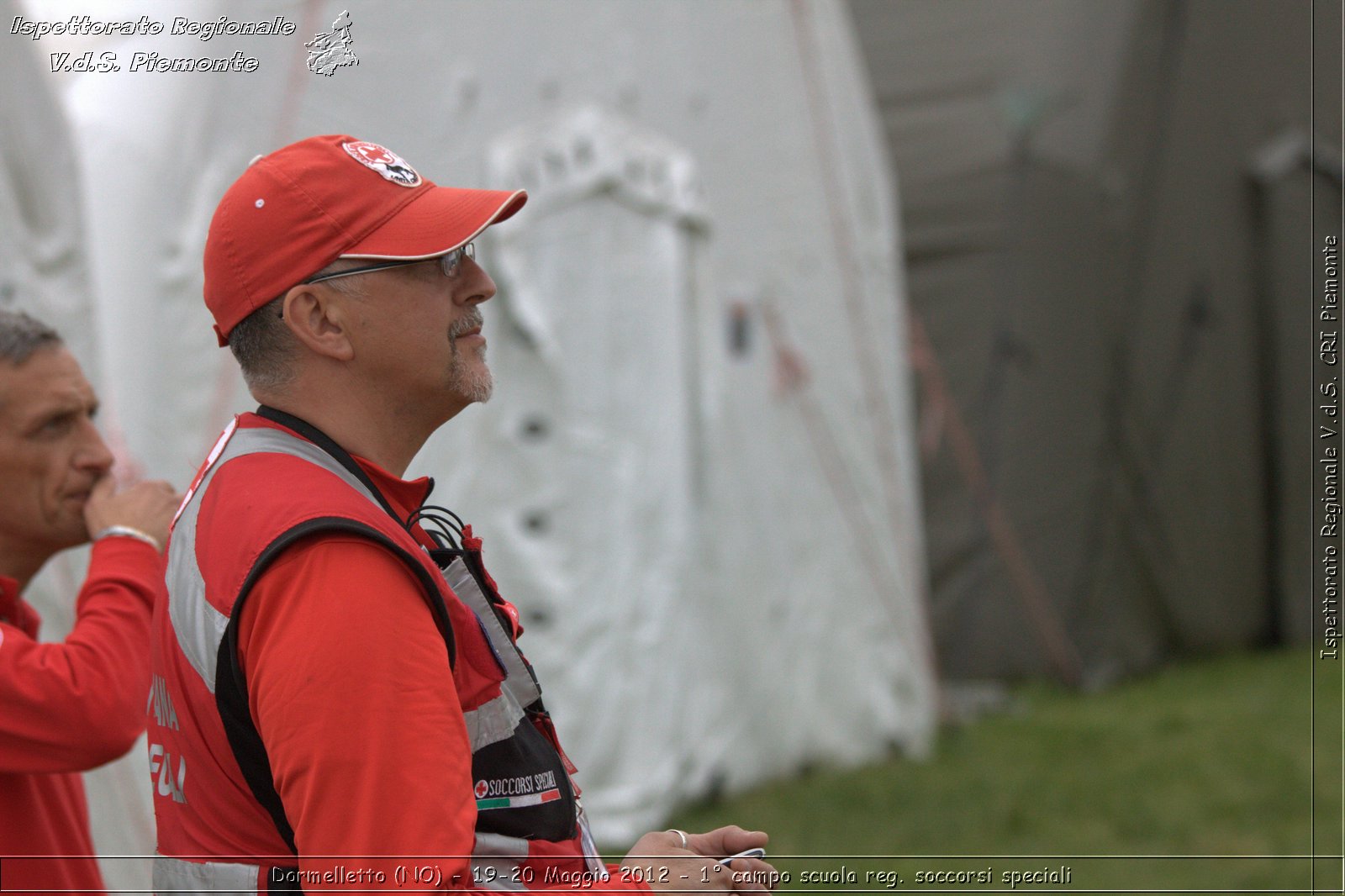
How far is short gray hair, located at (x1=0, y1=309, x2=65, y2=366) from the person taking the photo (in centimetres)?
181

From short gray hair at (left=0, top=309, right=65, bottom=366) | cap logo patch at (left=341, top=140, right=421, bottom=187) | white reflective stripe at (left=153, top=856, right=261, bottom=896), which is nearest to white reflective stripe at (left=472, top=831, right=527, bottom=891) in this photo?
white reflective stripe at (left=153, top=856, right=261, bottom=896)

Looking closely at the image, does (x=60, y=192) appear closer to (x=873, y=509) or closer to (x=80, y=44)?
(x=80, y=44)

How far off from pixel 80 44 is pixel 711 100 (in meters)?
2.62

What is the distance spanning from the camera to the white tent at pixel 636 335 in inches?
133

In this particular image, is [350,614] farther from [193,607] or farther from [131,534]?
[131,534]

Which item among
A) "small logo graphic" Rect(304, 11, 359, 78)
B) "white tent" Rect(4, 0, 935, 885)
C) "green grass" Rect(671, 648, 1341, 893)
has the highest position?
"small logo graphic" Rect(304, 11, 359, 78)

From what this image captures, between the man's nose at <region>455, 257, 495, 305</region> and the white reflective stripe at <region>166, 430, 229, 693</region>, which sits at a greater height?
the man's nose at <region>455, 257, 495, 305</region>

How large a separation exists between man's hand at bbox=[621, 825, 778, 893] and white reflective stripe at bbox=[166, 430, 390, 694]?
446 mm

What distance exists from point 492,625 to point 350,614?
239mm

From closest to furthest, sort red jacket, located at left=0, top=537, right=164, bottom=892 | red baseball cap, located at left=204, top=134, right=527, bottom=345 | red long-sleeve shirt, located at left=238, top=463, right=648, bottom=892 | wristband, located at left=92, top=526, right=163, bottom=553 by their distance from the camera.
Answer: red long-sleeve shirt, located at left=238, top=463, right=648, bottom=892 → red baseball cap, located at left=204, top=134, right=527, bottom=345 → red jacket, located at left=0, top=537, right=164, bottom=892 → wristband, located at left=92, top=526, right=163, bottom=553

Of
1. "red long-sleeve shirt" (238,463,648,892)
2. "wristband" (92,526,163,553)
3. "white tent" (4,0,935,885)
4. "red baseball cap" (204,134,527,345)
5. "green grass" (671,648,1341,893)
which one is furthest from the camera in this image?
"green grass" (671,648,1341,893)

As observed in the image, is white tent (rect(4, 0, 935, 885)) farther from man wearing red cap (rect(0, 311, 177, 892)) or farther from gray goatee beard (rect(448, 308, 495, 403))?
gray goatee beard (rect(448, 308, 495, 403))

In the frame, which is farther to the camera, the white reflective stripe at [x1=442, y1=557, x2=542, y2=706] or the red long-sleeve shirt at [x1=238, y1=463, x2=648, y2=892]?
the white reflective stripe at [x1=442, y1=557, x2=542, y2=706]

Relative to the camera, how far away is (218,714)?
124 cm
